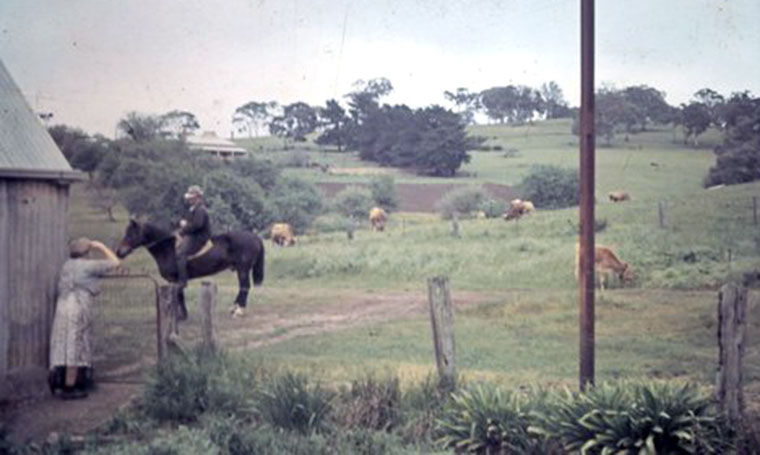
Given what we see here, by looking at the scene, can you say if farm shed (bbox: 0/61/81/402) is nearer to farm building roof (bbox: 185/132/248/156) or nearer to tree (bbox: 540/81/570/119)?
farm building roof (bbox: 185/132/248/156)

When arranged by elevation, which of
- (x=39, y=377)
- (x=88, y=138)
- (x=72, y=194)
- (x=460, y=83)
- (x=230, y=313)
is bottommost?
(x=39, y=377)

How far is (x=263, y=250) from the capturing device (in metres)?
11.0

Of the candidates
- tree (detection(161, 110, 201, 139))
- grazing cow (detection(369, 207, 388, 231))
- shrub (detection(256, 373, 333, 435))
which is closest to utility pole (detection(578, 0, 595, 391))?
shrub (detection(256, 373, 333, 435))

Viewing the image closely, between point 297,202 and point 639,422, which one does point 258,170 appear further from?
point 639,422

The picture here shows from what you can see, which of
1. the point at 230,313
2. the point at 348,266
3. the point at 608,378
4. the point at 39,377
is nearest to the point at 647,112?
the point at 608,378

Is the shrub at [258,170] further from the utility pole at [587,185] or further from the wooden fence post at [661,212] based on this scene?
the wooden fence post at [661,212]

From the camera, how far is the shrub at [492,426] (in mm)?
7883

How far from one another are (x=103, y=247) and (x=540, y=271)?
5.57m

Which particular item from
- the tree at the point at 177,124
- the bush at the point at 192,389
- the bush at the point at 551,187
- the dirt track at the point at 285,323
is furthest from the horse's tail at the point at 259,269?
the bush at the point at 551,187

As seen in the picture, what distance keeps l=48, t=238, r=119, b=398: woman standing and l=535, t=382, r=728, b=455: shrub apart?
18.4 ft

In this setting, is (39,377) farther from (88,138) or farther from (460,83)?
(460,83)

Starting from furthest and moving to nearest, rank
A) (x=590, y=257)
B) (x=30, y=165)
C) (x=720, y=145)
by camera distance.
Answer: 1. (x=720, y=145)
2. (x=30, y=165)
3. (x=590, y=257)

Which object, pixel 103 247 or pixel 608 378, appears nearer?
pixel 608 378

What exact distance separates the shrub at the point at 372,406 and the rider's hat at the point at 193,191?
336 cm
